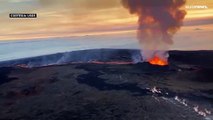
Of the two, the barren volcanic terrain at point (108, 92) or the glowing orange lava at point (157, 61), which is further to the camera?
the glowing orange lava at point (157, 61)

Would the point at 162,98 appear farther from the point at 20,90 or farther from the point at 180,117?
the point at 20,90

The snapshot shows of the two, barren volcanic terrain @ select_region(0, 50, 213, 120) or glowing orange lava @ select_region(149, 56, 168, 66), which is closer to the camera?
barren volcanic terrain @ select_region(0, 50, 213, 120)

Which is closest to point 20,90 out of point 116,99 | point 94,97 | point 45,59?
point 94,97

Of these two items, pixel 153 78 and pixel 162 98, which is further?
pixel 153 78

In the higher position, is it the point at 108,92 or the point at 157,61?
the point at 157,61

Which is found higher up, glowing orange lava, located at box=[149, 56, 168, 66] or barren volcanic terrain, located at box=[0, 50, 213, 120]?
glowing orange lava, located at box=[149, 56, 168, 66]

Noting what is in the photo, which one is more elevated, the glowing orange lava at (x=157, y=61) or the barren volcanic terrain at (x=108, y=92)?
the glowing orange lava at (x=157, y=61)

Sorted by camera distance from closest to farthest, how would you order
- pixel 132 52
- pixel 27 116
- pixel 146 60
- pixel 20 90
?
1. pixel 27 116
2. pixel 20 90
3. pixel 146 60
4. pixel 132 52

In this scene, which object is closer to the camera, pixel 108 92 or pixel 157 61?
pixel 108 92
